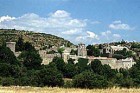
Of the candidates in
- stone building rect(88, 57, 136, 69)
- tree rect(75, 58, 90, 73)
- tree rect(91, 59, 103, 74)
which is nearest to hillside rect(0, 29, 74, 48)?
stone building rect(88, 57, 136, 69)

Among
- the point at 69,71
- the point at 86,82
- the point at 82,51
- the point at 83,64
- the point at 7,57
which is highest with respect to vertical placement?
the point at 82,51

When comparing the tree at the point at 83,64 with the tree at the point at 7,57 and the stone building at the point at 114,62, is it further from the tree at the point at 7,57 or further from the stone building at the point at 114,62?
the tree at the point at 7,57

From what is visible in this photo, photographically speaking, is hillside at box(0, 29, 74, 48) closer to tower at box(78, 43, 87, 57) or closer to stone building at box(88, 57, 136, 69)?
tower at box(78, 43, 87, 57)

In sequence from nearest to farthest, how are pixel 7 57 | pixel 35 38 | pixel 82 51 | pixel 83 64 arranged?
pixel 7 57, pixel 83 64, pixel 82 51, pixel 35 38

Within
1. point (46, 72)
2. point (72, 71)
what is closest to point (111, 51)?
point (72, 71)

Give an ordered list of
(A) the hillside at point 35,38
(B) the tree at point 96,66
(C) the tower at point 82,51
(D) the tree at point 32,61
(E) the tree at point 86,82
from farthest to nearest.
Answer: (A) the hillside at point 35,38, (C) the tower at point 82,51, (B) the tree at point 96,66, (D) the tree at point 32,61, (E) the tree at point 86,82

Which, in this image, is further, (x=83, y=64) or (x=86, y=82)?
(x=83, y=64)

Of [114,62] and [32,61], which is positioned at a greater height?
[32,61]

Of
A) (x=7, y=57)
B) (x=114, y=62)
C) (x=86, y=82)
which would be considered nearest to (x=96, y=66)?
(x=114, y=62)

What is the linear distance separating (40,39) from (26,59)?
273 feet

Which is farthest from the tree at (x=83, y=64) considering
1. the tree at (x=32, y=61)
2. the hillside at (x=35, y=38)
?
the hillside at (x=35, y=38)

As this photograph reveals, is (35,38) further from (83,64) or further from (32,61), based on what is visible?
(32,61)

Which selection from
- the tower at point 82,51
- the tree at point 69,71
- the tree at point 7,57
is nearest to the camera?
the tree at point 69,71

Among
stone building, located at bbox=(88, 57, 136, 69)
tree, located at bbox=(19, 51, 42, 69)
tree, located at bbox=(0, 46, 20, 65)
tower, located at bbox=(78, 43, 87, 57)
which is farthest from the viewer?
tower, located at bbox=(78, 43, 87, 57)
